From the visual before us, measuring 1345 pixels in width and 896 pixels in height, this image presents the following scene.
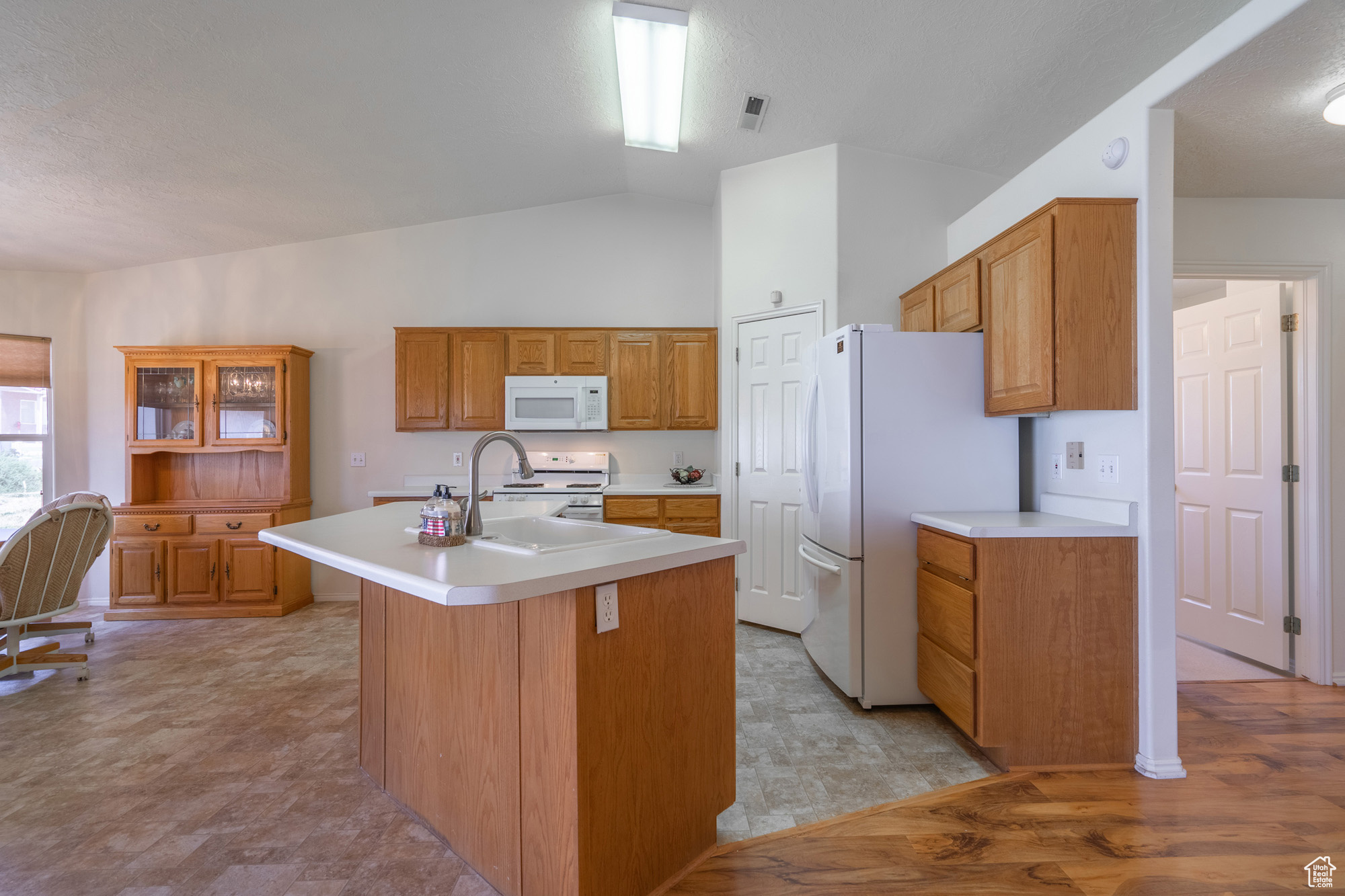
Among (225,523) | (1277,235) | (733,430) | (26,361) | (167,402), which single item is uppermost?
(1277,235)

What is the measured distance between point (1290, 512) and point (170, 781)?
16.4 feet

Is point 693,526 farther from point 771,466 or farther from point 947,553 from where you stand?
point 947,553

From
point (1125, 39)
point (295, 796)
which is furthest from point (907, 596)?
point (295, 796)

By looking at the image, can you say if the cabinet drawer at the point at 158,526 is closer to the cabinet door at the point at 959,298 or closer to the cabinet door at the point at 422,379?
the cabinet door at the point at 422,379

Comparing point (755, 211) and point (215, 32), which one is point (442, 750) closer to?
point (215, 32)

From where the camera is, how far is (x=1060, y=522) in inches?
93.5

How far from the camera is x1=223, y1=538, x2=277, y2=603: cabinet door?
171 inches

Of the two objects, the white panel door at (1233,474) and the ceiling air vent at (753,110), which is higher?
the ceiling air vent at (753,110)

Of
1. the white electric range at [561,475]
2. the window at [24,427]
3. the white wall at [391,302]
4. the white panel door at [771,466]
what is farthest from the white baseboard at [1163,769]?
the window at [24,427]

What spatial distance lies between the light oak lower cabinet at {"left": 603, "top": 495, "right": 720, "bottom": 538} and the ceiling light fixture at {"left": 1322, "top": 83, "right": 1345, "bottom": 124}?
10.8 ft

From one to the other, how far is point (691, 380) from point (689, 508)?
96 centimetres

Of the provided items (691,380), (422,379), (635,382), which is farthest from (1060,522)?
(422,379)

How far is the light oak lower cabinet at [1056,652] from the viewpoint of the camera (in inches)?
86.8

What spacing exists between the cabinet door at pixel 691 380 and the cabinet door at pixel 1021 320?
215cm
